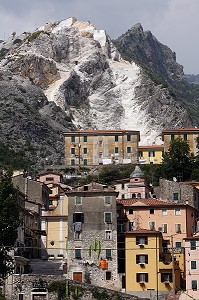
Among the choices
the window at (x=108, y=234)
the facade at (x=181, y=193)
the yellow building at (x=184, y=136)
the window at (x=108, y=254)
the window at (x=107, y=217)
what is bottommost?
the window at (x=108, y=254)

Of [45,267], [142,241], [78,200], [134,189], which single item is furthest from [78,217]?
[134,189]

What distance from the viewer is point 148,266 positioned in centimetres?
7250

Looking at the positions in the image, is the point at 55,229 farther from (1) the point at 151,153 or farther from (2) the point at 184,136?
(1) the point at 151,153

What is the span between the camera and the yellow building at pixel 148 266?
7131 centimetres

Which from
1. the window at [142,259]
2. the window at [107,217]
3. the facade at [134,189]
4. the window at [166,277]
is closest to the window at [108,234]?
the window at [107,217]

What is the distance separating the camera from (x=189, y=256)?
7294 centimetres

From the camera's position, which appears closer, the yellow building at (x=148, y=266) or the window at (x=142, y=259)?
the yellow building at (x=148, y=266)

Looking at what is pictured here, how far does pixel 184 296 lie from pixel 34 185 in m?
33.3

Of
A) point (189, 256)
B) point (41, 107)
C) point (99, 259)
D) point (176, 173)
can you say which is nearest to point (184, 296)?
point (189, 256)

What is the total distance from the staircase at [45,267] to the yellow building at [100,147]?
178 feet

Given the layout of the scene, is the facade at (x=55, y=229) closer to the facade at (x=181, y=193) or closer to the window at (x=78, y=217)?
the window at (x=78, y=217)

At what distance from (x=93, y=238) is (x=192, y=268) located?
11.5 metres

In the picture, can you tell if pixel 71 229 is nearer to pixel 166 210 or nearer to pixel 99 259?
pixel 99 259

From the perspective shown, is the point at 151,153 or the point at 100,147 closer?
the point at 100,147
